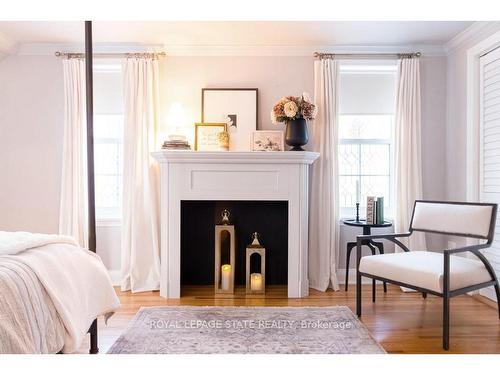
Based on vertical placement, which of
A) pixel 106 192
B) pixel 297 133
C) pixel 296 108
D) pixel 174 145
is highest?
pixel 296 108

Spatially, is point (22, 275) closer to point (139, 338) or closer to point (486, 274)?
point (139, 338)

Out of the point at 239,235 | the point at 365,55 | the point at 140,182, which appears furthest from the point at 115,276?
the point at 365,55

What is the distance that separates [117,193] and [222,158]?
1.27 m

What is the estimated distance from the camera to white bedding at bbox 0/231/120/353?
4.93 ft

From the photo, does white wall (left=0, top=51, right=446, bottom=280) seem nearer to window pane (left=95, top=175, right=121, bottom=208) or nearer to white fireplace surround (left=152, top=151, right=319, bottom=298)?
window pane (left=95, top=175, right=121, bottom=208)

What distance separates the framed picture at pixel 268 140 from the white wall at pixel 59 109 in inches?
4.5

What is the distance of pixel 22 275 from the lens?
1.37m

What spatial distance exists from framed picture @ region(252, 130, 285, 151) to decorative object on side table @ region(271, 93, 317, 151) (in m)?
0.17

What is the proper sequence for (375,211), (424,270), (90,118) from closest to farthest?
(90,118) < (424,270) < (375,211)

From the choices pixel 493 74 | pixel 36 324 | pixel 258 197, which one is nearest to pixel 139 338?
pixel 36 324

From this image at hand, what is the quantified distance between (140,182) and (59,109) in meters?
1.11

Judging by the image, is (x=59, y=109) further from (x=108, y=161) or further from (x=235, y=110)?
(x=235, y=110)

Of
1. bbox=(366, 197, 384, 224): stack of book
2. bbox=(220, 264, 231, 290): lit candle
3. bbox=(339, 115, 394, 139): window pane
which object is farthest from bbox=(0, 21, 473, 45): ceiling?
bbox=(220, 264, 231, 290): lit candle

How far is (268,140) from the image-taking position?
11.9 feet
